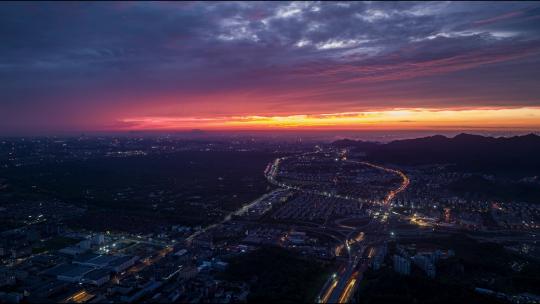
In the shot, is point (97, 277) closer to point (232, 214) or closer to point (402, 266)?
point (232, 214)

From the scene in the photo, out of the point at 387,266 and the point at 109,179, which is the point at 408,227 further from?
the point at 109,179

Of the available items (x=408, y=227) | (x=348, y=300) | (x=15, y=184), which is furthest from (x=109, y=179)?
(x=348, y=300)

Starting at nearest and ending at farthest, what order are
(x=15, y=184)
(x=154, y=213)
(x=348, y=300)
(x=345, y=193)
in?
1. (x=348, y=300)
2. (x=154, y=213)
3. (x=345, y=193)
4. (x=15, y=184)

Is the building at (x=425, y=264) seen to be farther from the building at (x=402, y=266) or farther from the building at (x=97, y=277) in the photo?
the building at (x=97, y=277)

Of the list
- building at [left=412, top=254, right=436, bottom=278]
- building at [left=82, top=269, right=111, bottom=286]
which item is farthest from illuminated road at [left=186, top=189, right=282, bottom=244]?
building at [left=412, top=254, right=436, bottom=278]

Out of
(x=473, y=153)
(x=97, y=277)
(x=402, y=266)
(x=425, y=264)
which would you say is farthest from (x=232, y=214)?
(x=473, y=153)

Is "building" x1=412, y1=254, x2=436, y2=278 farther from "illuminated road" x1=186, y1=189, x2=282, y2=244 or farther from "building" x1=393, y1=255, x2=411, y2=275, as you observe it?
"illuminated road" x1=186, y1=189, x2=282, y2=244

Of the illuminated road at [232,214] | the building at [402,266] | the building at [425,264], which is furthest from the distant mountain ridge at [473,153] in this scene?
the building at [402,266]

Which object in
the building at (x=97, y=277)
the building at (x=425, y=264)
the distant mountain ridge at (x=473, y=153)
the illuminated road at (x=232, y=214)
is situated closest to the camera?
the building at (x=97, y=277)
